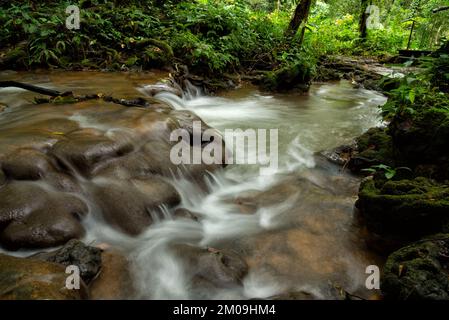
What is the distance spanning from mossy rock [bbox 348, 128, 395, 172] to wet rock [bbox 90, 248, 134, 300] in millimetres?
3548

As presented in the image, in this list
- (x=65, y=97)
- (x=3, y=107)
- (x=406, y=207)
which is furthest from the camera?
(x=65, y=97)

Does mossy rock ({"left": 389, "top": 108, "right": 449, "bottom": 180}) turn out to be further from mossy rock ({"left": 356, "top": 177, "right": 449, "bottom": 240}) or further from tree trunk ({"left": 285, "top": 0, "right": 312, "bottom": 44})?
tree trunk ({"left": 285, "top": 0, "right": 312, "bottom": 44})

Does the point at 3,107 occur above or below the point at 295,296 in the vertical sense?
above

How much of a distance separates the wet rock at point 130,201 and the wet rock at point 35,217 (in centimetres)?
29

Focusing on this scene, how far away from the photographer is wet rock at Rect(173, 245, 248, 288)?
2980 mm

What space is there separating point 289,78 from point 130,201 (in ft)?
25.9

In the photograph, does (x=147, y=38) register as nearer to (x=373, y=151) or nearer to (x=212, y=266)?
(x=373, y=151)

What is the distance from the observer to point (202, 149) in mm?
5199

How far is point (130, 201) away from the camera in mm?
3670

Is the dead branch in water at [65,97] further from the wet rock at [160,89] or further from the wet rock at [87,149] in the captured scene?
the wet rock at [87,149]

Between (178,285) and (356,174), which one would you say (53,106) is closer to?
(178,285)

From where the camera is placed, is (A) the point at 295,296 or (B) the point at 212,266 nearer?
(A) the point at 295,296

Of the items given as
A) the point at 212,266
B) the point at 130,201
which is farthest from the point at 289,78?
the point at 212,266

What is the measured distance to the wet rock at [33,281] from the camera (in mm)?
2230
